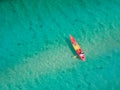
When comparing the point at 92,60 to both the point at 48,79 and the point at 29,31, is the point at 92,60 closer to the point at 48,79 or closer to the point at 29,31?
the point at 48,79

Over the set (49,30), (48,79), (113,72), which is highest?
(49,30)

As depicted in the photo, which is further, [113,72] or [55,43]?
[55,43]

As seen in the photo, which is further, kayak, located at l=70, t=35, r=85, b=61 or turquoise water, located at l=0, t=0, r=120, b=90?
kayak, located at l=70, t=35, r=85, b=61

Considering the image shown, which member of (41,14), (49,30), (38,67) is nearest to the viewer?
(38,67)

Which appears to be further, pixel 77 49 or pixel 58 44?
pixel 58 44

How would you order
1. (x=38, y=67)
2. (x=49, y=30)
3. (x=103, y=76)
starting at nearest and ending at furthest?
(x=103, y=76) < (x=38, y=67) < (x=49, y=30)

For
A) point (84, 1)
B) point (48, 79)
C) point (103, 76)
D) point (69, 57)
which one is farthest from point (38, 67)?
point (84, 1)

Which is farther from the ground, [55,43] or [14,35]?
[14,35]

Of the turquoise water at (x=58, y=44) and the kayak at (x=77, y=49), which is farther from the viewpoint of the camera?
the kayak at (x=77, y=49)
